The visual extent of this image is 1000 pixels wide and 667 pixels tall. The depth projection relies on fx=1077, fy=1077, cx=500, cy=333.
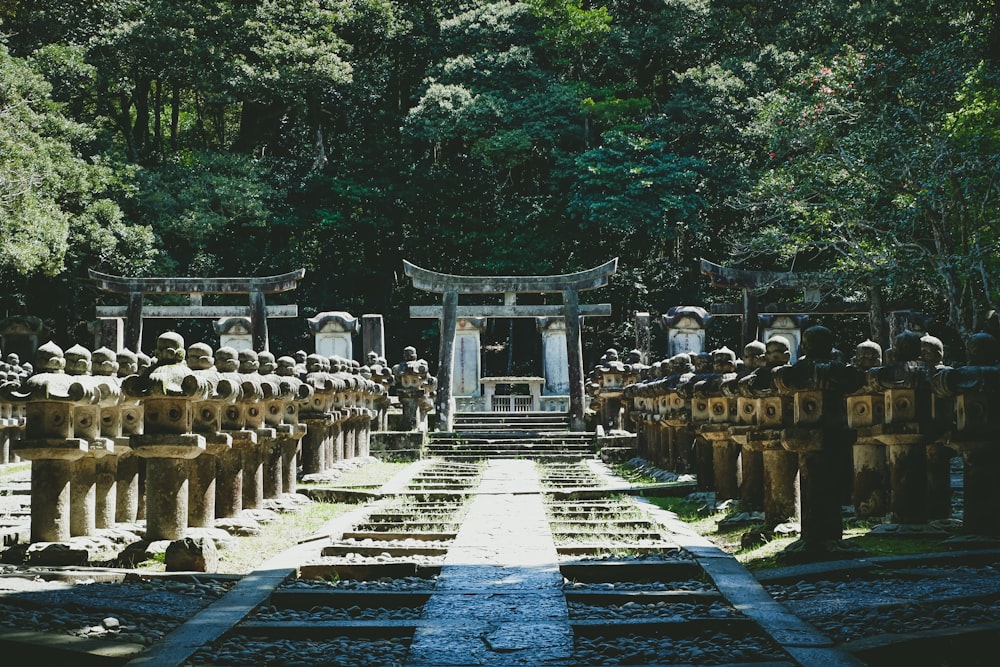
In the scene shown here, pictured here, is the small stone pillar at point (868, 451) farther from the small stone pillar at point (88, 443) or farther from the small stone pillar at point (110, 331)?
the small stone pillar at point (110, 331)

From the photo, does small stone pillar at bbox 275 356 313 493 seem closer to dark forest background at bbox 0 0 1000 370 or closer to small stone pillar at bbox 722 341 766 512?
small stone pillar at bbox 722 341 766 512

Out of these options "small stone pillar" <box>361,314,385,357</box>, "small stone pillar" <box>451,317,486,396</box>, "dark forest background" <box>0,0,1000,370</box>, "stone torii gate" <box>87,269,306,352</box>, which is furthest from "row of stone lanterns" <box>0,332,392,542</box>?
"small stone pillar" <box>451,317,486,396</box>

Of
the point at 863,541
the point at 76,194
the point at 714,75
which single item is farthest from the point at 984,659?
the point at 714,75

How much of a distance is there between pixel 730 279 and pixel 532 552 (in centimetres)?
2099

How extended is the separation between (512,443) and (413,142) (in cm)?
1870

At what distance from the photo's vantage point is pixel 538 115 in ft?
119

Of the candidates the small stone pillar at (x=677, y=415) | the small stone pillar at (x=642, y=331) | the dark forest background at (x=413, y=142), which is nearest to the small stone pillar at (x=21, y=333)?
the dark forest background at (x=413, y=142)

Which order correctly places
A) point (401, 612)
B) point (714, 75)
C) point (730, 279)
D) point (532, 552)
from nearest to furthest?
point (401, 612)
point (532, 552)
point (730, 279)
point (714, 75)

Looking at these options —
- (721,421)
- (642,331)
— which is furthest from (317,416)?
(642,331)

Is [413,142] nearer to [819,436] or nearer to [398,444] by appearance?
[398,444]

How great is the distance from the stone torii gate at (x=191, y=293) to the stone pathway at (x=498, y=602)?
2003 cm

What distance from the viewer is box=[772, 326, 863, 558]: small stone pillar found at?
7.76 m

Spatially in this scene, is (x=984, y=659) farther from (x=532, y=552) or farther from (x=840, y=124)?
(x=840, y=124)

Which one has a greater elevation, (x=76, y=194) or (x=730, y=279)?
(x=76, y=194)
